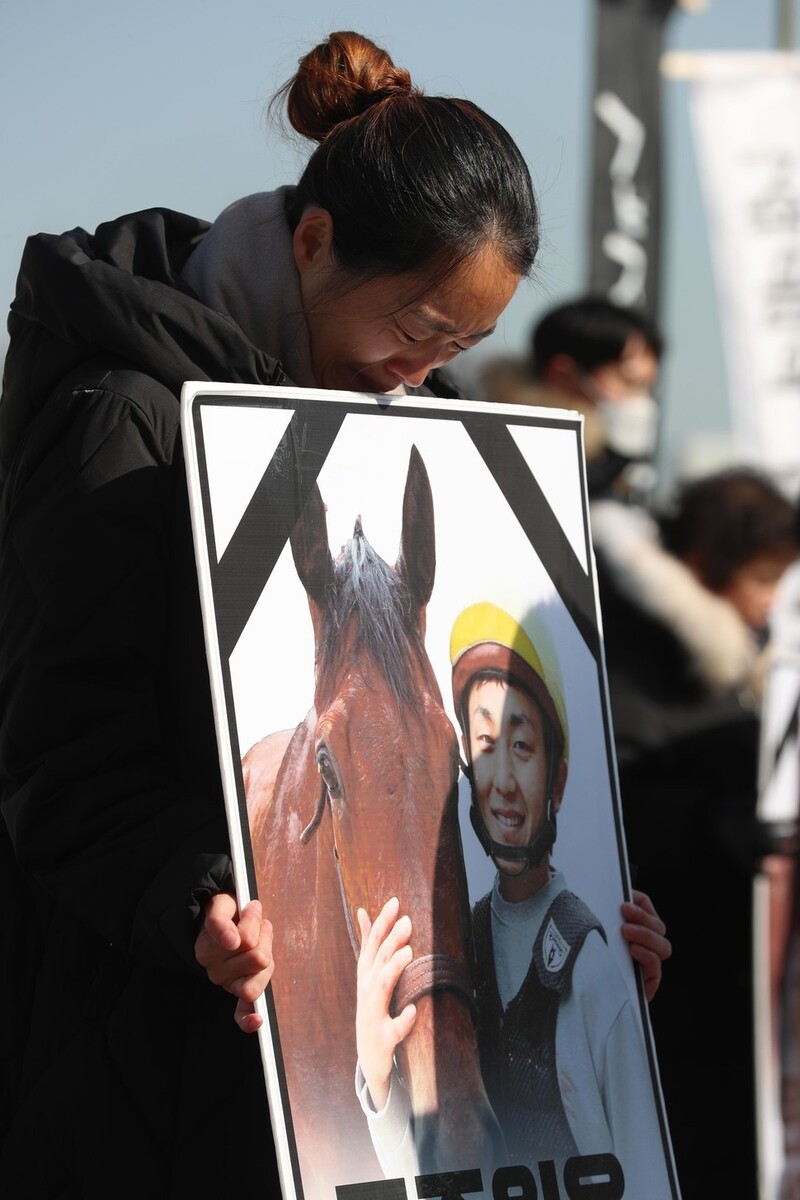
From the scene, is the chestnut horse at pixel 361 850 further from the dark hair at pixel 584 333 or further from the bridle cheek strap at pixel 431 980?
the dark hair at pixel 584 333

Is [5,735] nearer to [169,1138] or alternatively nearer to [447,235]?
[169,1138]

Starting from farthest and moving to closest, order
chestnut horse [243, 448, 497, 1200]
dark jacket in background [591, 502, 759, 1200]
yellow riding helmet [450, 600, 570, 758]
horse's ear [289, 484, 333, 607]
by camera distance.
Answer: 1. dark jacket in background [591, 502, 759, 1200]
2. yellow riding helmet [450, 600, 570, 758]
3. horse's ear [289, 484, 333, 607]
4. chestnut horse [243, 448, 497, 1200]

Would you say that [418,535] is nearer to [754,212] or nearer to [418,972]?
[418,972]

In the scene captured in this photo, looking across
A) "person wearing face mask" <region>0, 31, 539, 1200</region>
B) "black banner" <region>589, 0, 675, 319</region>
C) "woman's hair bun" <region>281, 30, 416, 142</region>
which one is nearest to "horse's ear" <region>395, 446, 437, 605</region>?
"person wearing face mask" <region>0, 31, 539, 1200</region>

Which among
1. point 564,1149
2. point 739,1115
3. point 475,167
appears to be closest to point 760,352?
point 739,1115

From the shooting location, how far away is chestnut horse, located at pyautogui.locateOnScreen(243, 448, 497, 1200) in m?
1.15

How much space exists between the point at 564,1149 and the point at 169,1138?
0.34m

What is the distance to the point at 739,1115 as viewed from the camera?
7.68 feet

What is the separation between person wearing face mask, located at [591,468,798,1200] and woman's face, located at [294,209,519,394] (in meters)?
1.05

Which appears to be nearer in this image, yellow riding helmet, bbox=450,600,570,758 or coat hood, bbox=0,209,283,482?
coat hood, bbox=0,209,283,482

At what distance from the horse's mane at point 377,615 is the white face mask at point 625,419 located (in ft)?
4.61

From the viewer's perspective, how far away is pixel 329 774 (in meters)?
1.23

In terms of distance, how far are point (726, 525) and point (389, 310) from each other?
4.62 ft

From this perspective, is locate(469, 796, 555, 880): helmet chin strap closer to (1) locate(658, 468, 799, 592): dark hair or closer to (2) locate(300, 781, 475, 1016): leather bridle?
(2) locate(300, 781, 475, 1016): leather bridle
